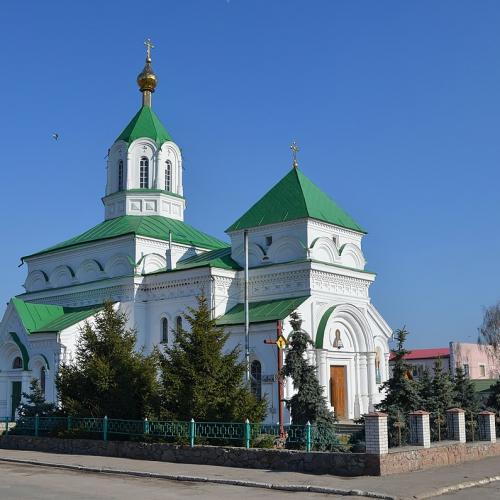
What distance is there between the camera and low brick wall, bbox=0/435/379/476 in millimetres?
13570

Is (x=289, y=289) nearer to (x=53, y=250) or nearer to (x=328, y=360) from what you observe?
(x=328, y=360)

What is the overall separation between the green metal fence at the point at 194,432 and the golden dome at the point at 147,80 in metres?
22.0

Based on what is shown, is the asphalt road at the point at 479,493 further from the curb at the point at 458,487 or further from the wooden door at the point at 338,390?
the wooden door at the point at 338,390

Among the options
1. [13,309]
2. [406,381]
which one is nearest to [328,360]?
[406,381]

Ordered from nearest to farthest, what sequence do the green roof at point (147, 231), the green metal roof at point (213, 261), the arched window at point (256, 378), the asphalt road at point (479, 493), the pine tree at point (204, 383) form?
the asphalt road at point (479, 493) → the pine tree at point (204, 383) → the arched window at point (256, 378) → the green metal roof at point (213, 261) → the green roof at point (147, 231)

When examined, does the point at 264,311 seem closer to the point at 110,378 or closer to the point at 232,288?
the point at 232,288

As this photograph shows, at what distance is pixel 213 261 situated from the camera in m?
28.5

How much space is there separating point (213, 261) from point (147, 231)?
4.95 meters

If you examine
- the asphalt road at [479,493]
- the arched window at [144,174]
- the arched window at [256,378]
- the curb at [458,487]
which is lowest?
the asphalt road at [479,493]

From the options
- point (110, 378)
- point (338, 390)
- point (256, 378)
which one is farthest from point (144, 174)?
point (110, 378)

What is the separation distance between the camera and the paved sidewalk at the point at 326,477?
39.4 ft

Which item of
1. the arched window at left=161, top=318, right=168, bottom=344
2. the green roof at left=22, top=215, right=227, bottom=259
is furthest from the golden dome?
the arched window at left=161, top=318, right=168, bottom=344

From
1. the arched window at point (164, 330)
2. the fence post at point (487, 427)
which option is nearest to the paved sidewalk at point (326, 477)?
the fence post at point (487, 427)

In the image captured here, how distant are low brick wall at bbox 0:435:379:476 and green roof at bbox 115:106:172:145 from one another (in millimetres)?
19332
